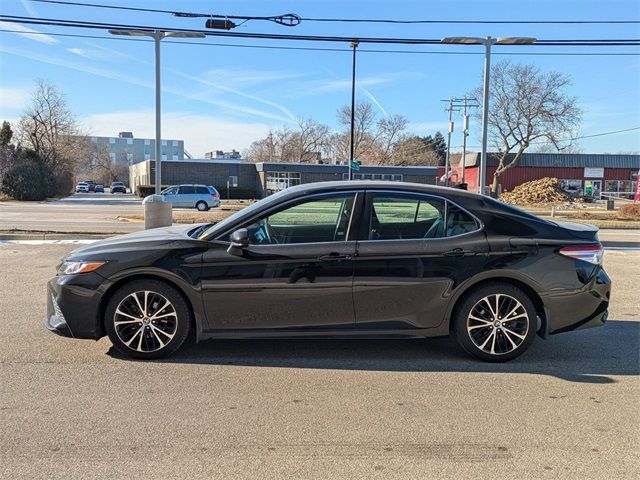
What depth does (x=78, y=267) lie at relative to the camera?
475 cm

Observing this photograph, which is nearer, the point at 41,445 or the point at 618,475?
the point at 618,475

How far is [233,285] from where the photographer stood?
4.65 m

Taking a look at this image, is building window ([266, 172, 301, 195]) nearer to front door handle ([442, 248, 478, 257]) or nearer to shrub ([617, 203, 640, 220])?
shrub ([617, 203, 640, 220])

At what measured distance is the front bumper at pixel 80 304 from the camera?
469 cm

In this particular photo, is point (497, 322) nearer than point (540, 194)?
Yes

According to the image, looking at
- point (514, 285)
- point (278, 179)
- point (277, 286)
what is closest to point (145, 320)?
point (277, 286)

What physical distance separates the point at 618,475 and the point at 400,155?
275 ft

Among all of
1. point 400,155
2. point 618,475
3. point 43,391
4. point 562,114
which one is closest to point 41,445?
point 43,391

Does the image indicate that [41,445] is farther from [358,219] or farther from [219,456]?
[358,219]

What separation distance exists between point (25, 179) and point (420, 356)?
44012 mm

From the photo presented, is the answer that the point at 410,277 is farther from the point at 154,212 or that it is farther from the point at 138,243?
the point at 154,212

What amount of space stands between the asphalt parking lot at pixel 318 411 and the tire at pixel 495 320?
199 mm

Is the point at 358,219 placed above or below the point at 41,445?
above

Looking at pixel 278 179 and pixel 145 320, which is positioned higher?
pixel 278 179
